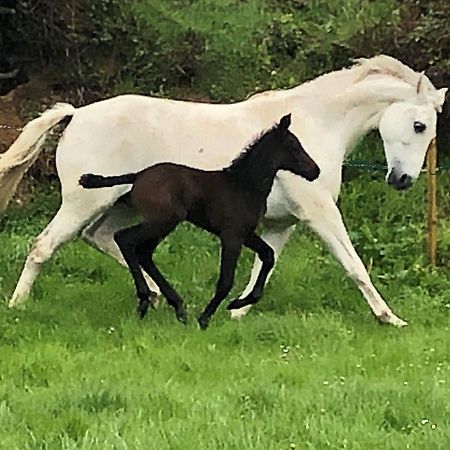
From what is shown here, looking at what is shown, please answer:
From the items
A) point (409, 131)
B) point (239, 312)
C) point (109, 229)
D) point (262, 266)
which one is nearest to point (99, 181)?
point (109, 229)

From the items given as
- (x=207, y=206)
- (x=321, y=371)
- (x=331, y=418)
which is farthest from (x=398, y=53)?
(x=331, y=418)

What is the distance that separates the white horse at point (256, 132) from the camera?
8672 millimetres

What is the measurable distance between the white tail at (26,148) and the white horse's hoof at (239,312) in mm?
2000

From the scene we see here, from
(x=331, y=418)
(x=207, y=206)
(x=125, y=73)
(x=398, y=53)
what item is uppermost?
(x=331, y=418)

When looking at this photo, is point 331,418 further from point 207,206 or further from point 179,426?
point 207,206

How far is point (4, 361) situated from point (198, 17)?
11.1 meters

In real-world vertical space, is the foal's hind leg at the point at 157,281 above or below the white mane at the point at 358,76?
below

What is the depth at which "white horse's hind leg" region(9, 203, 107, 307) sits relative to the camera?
879 cm

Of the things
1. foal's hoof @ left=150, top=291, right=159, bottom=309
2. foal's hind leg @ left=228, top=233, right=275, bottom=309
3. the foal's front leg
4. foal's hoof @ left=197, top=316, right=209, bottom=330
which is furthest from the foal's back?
foal's hoof @ left=150, top=291, right=159, bottom=309

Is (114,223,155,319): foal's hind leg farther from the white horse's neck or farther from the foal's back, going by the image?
the white horse's neck

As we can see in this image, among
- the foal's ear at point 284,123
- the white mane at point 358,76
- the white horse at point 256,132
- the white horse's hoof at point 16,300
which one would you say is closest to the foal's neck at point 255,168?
the foal's ear at point 284,123

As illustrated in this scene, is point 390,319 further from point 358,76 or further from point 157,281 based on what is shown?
point 358,76

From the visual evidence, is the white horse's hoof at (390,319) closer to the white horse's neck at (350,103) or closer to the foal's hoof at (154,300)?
the white horse's neck at (350,103)

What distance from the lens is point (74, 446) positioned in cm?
500
